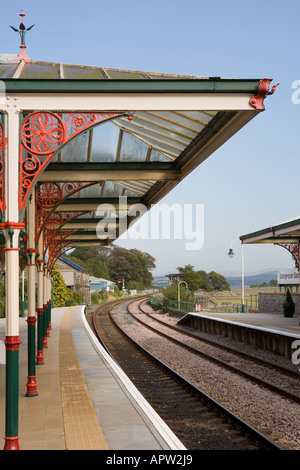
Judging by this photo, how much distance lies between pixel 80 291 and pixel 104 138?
43.3 meters

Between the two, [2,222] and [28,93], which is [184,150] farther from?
[2,222]

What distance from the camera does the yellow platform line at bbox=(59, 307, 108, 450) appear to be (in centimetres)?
592

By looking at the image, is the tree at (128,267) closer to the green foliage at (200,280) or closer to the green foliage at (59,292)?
the green foliage at (200,280)

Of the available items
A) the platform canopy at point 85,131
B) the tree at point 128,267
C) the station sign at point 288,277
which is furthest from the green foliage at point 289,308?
the tree at point 128,267

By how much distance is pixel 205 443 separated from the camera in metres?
7.26

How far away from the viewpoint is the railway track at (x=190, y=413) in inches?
284

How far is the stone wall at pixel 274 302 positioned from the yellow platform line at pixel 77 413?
62.4ft

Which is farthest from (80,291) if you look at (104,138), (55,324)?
(104,138)

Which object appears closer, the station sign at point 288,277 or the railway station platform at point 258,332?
the railway station platform at point 258,332

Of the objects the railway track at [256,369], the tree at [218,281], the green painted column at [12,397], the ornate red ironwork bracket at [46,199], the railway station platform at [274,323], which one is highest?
the ornate red ironwork bracket at [46,199]

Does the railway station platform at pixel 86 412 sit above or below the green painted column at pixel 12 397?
below

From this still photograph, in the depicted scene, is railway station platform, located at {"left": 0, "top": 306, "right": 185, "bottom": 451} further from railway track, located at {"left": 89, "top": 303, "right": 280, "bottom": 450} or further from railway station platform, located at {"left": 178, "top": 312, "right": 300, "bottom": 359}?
railway station platform, located at {"left": 178, "top": 312, "right": 300, "bottom": 359}

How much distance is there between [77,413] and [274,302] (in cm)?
2592

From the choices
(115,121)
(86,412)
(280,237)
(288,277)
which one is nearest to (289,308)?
(280,237)
